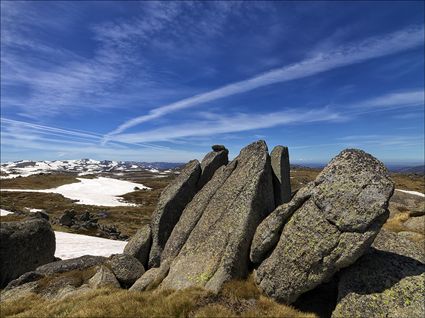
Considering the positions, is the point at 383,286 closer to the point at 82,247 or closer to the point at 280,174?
the point at 280,174

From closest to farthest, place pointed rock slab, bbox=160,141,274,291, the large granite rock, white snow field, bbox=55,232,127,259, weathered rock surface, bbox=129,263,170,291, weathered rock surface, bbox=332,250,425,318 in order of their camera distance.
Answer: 1. weathered rock surface, bbox=332,250,425,318
2. pointed rock slab, bbox=160,141,274,291
3. weathered rock surface, bbox=129,263,170,291
4. the large granite rock
5. white snow field, bbox=55,232,127,259

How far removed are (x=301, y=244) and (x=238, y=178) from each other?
711 centimetres

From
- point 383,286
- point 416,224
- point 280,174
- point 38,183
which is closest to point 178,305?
point 383,286

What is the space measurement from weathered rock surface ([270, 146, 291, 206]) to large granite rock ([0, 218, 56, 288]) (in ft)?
85.4

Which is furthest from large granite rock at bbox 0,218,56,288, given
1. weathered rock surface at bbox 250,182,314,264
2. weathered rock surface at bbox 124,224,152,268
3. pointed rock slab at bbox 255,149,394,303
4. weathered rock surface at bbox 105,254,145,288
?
pointed rock slab at bbox 255,149,394,303

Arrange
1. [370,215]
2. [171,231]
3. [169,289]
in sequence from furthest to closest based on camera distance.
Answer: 1. [171,231]
2. [169,289]
3. [370,215]

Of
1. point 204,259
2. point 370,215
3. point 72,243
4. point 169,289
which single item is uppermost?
point 370,215

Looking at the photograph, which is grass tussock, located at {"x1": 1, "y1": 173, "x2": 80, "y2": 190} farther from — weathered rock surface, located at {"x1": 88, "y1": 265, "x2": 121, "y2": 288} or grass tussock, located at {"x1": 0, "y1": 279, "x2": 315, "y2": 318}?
grass tussock, located at {"x1": 0, "y1": 279, "x2": 315, "y2": 318}

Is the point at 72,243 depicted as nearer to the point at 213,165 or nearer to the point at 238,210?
the point at 213,165

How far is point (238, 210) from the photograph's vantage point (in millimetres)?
19375

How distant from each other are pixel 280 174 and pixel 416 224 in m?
26.6

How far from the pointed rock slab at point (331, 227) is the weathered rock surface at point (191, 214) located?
23.1 feet

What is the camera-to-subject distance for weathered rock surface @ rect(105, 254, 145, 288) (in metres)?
22.0

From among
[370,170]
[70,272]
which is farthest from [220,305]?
[70,272]
